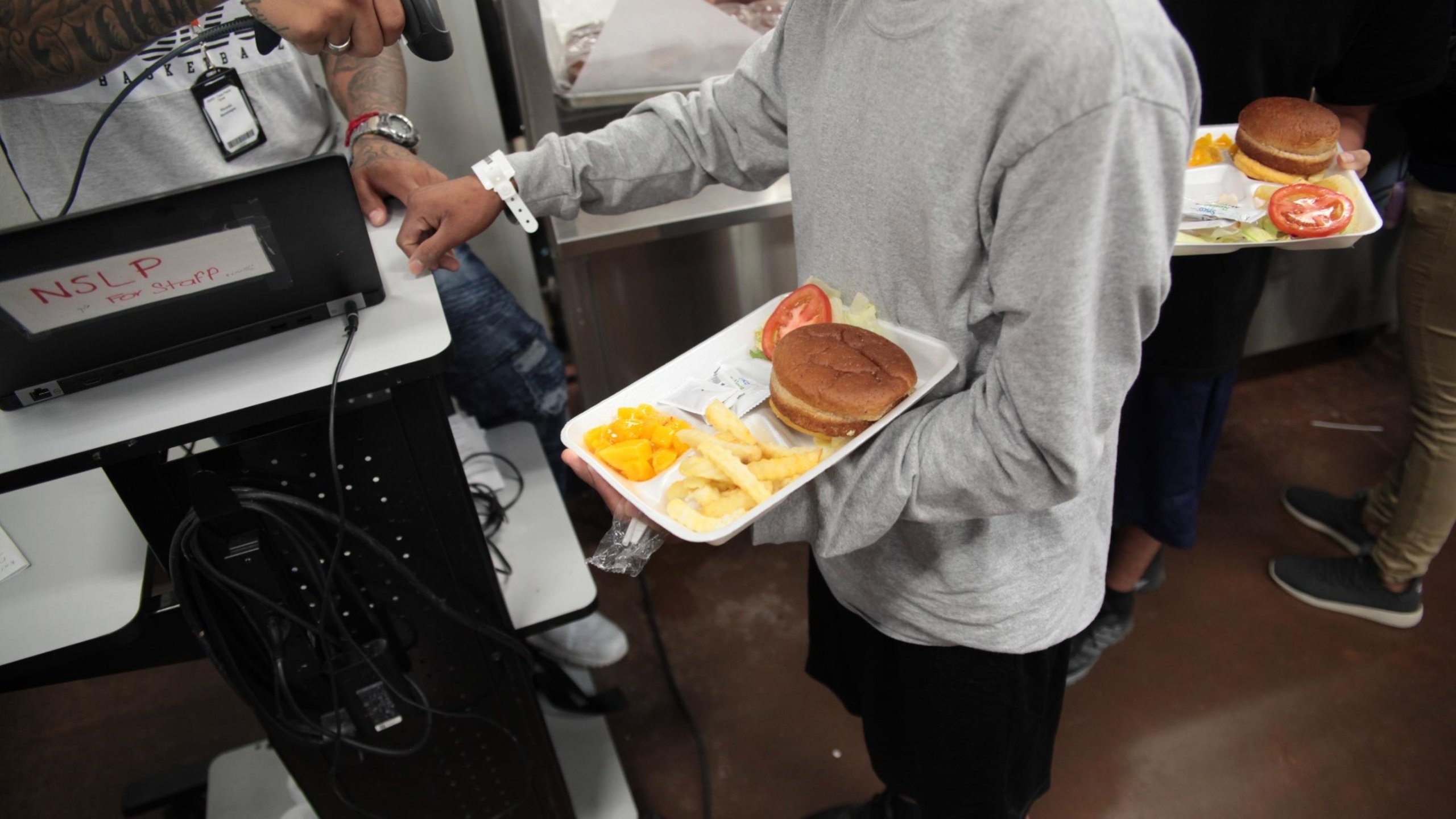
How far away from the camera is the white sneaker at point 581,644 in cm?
178

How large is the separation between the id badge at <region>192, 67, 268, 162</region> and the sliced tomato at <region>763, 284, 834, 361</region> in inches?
37.6

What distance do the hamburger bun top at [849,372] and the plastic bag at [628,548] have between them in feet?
0.68

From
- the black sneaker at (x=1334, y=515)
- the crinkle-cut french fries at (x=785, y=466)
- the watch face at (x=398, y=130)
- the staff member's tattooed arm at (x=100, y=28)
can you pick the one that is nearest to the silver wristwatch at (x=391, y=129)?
the watch face at (x=398, y=130)

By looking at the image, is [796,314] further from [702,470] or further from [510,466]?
[510,466]

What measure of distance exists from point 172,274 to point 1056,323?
0.77m

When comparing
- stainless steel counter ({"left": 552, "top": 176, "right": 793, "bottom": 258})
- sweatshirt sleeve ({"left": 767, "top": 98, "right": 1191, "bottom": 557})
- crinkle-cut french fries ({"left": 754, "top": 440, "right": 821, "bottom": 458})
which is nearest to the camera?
sweatshirt sleeve ({"left": 767, "top": 98, "right": 1191, "bottom": 557})

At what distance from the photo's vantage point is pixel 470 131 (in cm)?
203

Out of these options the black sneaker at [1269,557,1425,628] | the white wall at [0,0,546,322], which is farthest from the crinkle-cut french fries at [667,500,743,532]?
the black sneaker at [1269,557,1425,628]

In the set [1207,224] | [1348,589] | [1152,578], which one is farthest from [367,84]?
[1348,589]

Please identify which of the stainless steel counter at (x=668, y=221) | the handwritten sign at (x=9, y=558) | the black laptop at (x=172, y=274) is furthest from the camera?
the stainless steel counter at (x=668, y=221)

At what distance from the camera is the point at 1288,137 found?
3.97 feet

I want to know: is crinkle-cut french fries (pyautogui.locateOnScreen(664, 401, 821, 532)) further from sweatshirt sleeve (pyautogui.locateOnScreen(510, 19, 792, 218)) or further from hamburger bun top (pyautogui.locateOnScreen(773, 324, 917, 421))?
sweatshirt sleeve (pyautogui.locateOnScreen(510, 19, 792, 218))

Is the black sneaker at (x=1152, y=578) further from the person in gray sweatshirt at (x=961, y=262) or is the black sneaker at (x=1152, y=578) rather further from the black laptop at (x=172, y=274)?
the black laptop at (x=172, y=274)

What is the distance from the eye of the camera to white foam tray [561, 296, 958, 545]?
77 centimetres
